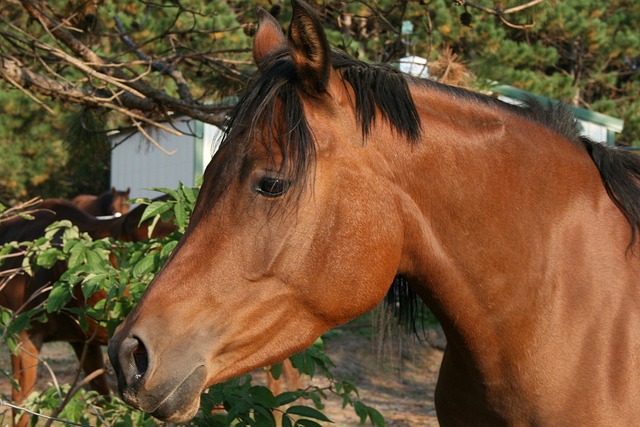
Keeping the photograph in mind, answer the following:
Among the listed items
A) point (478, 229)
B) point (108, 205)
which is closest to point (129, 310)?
point (478, 229)

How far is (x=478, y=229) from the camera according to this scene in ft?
6.87

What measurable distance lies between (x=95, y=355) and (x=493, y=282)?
460cm

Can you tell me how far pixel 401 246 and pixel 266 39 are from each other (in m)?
0.78

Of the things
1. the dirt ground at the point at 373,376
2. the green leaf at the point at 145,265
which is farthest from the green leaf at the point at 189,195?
the dirt ground at the point at 373,376

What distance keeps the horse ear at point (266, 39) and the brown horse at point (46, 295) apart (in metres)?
3.10

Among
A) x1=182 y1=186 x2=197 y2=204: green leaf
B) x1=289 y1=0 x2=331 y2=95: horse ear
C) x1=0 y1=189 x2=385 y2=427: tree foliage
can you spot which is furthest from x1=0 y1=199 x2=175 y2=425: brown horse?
x1=289 y1=0 x2=331 y2=95: horse ear

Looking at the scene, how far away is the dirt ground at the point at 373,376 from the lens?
7070 mm

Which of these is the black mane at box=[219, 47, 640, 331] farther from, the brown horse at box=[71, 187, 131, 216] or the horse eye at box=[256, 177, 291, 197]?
the brown horse at box=[71, 187, 131, 216]

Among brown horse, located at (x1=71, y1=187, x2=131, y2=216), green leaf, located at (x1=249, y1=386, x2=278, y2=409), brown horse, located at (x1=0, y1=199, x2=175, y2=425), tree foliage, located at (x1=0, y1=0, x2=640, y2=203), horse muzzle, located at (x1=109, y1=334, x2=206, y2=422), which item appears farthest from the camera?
brown horse, located at (x1=71, y1=187, x2=131, y2=216)

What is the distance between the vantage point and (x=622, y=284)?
2.15m

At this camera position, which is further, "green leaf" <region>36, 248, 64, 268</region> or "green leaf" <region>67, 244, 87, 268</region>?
"green leaf" <region>36, 248, 64, 268</region>

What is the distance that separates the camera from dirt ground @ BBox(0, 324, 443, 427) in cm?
707

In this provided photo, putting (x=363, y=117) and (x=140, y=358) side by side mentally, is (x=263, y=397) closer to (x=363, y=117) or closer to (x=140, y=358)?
(x=140, y=358)

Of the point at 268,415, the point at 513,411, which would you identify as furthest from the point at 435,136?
the point at 268,415
